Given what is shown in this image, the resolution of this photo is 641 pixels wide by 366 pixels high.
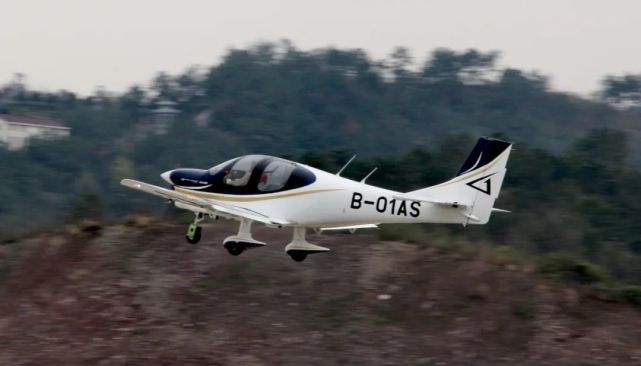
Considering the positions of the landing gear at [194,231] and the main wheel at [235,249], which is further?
the landing gear at [194,231]

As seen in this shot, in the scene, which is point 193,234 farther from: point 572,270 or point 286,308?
point 572,270

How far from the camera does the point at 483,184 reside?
68.3 ft

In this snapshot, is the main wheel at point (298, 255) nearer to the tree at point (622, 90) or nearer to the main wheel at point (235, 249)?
the main wheel at point (235, 249)

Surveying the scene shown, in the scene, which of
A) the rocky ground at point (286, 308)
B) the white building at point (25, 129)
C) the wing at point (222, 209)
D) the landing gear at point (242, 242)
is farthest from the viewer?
the white building at point (25, 129)

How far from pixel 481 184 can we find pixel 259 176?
416 cm

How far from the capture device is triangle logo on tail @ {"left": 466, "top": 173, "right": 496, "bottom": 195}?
20.8m

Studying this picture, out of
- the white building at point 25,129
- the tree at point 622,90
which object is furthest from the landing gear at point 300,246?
the tree at point 622,90

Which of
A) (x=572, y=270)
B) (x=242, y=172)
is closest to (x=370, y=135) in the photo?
(x=572, y=270)

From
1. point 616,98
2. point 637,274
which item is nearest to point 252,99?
point 616,98

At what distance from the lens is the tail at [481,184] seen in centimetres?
2080

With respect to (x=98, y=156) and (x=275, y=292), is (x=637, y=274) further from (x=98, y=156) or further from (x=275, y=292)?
(x=98, y=156)

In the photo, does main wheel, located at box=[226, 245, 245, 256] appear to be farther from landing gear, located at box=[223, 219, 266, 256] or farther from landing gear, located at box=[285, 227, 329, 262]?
landing gear, located at box=[285, 227, 329, 262]

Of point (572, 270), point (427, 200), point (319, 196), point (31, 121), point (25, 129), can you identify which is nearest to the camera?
point (427, 200)

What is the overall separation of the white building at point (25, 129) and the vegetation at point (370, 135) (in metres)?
Answer: 1.43
